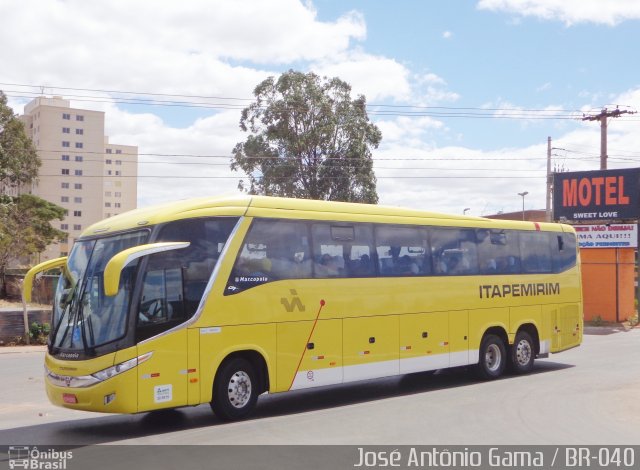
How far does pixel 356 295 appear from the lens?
1294 centimetres

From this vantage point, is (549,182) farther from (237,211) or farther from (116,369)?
(116,369)

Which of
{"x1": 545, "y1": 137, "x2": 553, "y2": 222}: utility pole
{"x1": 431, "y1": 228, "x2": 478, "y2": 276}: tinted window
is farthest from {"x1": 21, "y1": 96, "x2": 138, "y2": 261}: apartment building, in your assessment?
{"x1": 431, "y1": 228, "x2": 478, "y2": 276}: tinted window

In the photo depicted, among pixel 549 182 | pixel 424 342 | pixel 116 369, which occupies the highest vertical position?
pixel 549 182

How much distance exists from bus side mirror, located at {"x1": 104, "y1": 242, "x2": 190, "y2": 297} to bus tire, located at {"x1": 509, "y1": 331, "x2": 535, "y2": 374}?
8.77 m

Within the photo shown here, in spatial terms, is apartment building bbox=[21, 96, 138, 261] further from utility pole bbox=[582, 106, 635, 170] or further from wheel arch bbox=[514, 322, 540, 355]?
wheel arch bbox=[514, 322, 540, 355]

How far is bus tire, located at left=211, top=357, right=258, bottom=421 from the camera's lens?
10938 mm

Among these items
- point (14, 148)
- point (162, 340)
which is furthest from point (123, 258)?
point (14, 148)

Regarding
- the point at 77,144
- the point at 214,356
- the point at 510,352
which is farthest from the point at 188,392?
the point at 77,144

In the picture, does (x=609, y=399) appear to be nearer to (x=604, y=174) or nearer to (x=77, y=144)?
(x=604, y=174)

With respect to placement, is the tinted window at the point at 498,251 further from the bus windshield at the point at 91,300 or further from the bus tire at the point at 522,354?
the bus windshield at the point at 91,300

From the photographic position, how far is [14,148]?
46531mm

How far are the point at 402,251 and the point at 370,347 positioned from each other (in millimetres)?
1964

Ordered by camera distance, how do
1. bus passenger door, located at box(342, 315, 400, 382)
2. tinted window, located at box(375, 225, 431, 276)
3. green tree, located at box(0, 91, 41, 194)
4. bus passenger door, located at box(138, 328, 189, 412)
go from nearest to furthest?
1. bus passenger door, located at box(138, 328, 189, 412)
2. bus passenger door, located at box(342, 315, 400, 382)
3. tinted window, located at box(375, 225, 431, 276)
4. green tree, located at box(0, 91, 41, 194)

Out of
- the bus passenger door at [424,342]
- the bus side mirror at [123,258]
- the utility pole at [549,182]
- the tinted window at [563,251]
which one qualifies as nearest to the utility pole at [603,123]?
the utility pole at [549,182]
